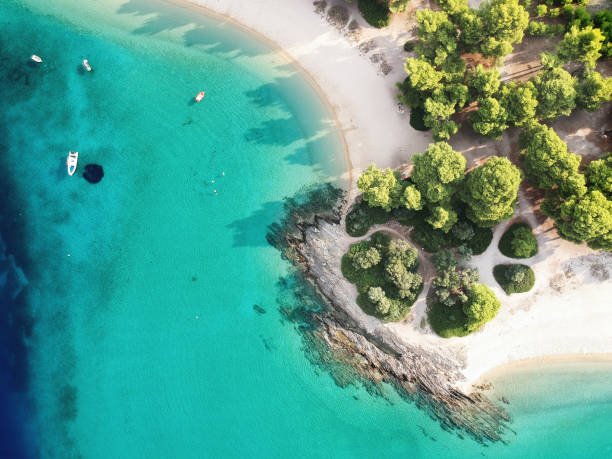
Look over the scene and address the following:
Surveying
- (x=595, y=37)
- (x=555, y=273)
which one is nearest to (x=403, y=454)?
(x=555, y=273)

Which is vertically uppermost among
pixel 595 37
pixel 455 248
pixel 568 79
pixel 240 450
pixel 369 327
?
pixel 595 37

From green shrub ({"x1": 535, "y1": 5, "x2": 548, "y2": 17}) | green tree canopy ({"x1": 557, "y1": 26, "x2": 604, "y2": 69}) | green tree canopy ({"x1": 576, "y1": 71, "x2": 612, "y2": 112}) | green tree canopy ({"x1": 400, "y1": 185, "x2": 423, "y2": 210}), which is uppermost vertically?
green shrub ({"x1": 535, "y1": 5, "x2": 548, "y2": 17})

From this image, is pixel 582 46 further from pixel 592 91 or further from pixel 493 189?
pixel 493 189

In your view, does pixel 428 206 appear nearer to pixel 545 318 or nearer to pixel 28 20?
pixel 545 318

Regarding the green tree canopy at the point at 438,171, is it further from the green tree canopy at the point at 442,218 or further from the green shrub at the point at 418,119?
the green shrub at the point at 418,119

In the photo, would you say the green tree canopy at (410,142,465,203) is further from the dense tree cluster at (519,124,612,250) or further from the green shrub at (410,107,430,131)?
the dense tree cluster at (519,124,612,250)

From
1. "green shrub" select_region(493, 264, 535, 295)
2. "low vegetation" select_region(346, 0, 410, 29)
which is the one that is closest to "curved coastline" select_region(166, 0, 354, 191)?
"low vegetation" select_region(346, 0, 410, 29)
